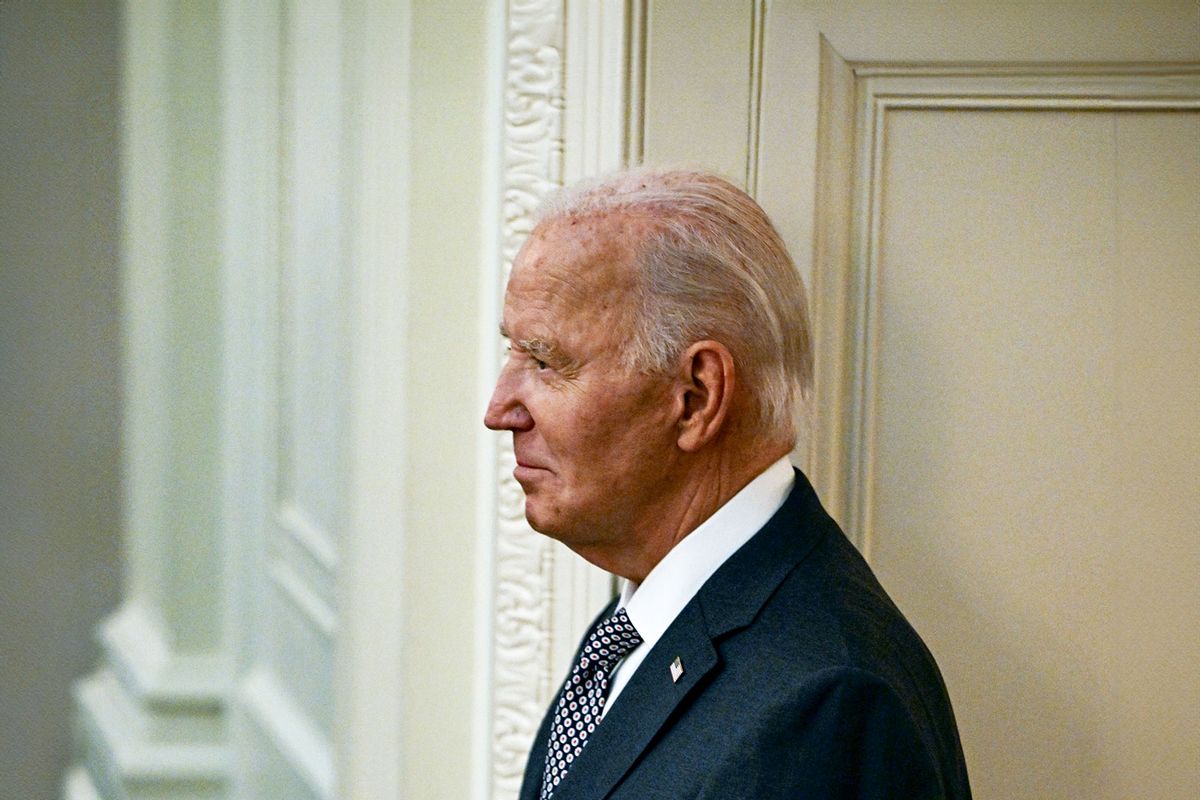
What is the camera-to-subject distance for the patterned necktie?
4.03 feet

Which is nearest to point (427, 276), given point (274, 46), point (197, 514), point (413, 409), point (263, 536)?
point (413, 409)

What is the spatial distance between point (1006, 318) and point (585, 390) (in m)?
0.55

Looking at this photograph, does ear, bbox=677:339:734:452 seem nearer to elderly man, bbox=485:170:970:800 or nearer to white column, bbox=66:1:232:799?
elderly man, bbox=485:170:970:800

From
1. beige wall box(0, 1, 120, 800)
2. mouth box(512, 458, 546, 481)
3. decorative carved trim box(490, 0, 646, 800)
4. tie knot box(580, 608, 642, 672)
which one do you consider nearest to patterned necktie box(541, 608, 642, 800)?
tie knot box(580, 608, 642, 672)

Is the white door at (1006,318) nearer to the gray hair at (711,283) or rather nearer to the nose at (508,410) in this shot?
the gray hair at (711,283)

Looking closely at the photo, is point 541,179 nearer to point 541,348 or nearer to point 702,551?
point 541,348

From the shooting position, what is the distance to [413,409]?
1673mm

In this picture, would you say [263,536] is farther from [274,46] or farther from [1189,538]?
[1189,538]

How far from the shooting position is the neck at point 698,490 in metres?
1.20

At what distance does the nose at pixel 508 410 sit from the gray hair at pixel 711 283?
0.13m

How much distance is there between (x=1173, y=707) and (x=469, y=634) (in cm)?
84

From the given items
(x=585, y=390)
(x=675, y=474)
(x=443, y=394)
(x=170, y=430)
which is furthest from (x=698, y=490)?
(x=170, y=430)

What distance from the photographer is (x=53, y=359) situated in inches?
97.1

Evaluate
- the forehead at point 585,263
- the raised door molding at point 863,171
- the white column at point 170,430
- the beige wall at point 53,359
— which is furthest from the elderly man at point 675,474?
the beige wall at point 53,359
